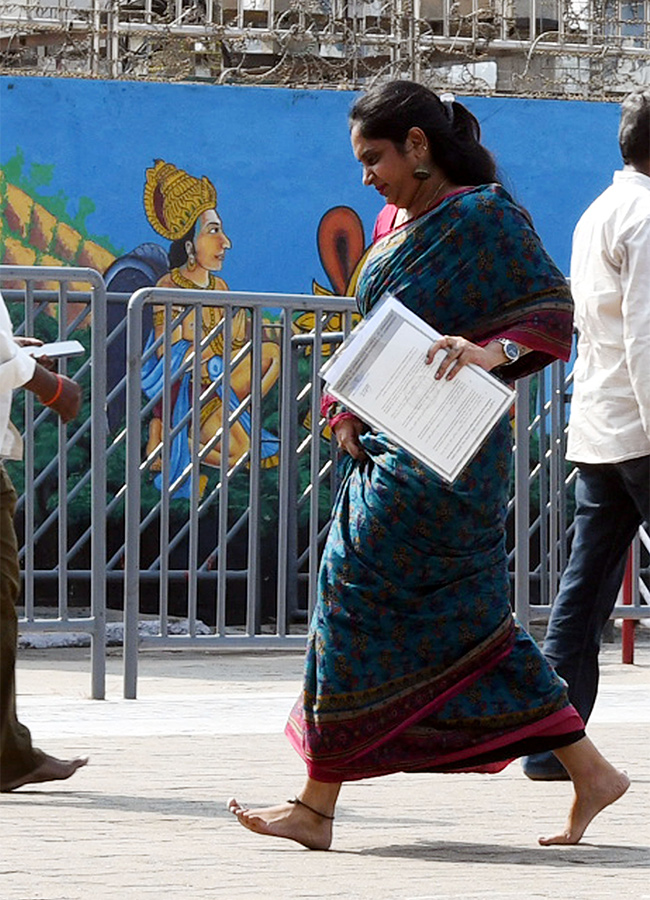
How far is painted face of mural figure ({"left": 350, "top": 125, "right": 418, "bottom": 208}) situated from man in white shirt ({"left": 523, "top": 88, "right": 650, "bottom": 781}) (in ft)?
3.21

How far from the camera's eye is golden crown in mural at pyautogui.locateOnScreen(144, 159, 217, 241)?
14375 mm

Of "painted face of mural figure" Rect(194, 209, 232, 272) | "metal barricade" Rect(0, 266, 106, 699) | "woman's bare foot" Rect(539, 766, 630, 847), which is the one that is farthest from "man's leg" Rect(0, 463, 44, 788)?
"painted face of mural figure" Rect(194, 209, 232, 272)

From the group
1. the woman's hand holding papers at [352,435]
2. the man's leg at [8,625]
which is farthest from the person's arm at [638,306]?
the man's leg at [8,625]

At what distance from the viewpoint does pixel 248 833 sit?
15.3ft

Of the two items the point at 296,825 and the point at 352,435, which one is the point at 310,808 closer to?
the point at 296,825

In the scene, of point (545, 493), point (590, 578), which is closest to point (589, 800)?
point (590, 578)

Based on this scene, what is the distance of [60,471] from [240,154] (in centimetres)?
742

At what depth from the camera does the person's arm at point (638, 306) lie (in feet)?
17.3

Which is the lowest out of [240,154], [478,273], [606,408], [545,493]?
[545,493]

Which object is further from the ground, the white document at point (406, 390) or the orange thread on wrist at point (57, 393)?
the white document at point (406, 390)

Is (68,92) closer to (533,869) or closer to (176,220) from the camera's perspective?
(176,220)

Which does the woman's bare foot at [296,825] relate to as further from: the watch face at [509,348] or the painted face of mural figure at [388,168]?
the painted face of mural figure at [388,168]

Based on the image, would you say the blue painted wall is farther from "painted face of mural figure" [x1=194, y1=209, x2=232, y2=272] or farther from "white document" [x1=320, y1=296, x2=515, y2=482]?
"white document" [x1=320, y1=296, x2=515, y2=482]

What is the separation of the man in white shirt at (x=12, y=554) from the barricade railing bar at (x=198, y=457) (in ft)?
6.80
